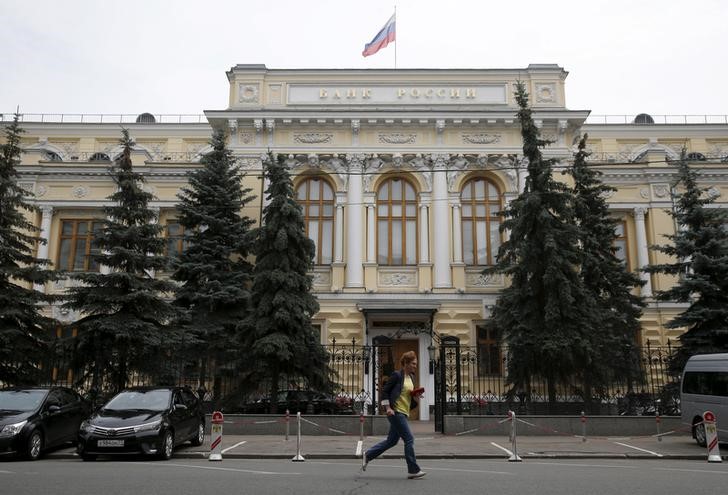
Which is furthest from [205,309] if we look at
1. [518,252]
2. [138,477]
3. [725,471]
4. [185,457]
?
[725,471]

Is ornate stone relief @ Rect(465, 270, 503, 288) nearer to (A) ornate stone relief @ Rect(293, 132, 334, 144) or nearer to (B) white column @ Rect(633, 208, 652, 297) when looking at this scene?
(B) white column @ Rect(633, 208, 652, 297)

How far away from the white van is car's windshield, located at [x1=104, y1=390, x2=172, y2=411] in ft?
40.8

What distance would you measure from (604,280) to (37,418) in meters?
18.5

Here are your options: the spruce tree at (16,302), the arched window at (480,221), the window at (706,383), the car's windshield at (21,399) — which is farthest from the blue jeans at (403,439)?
the arched window at (480,221)

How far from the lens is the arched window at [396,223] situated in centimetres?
2725

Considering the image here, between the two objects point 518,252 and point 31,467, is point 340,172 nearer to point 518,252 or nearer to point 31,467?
point 518,252

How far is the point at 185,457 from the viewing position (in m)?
13.4

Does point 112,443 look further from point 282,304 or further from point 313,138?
point 313,138

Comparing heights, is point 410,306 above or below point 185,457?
above

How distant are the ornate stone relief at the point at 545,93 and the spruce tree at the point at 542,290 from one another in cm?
702

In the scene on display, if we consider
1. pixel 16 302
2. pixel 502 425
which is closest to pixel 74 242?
pixel 16 302

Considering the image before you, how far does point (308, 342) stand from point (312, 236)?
8.84m

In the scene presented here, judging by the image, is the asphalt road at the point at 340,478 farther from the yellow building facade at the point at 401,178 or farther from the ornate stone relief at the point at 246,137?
the ornate stone relief at the point at 246,137

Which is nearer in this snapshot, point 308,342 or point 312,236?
point 308,342
